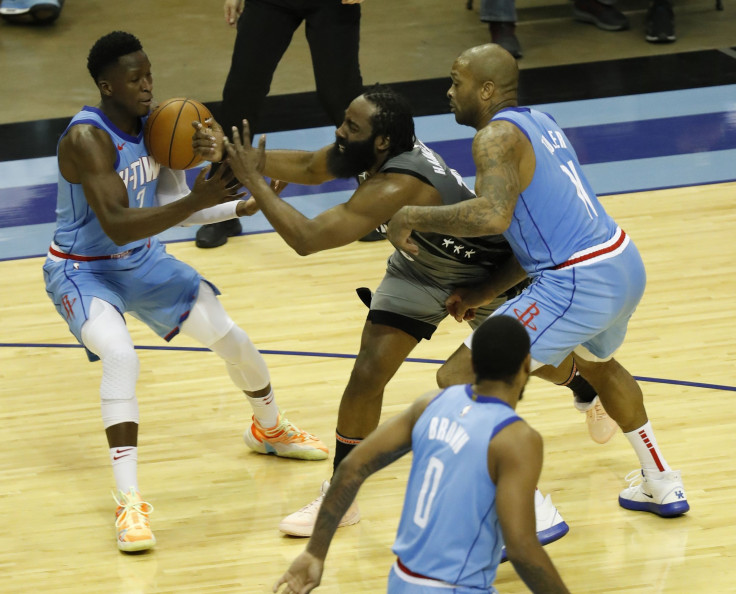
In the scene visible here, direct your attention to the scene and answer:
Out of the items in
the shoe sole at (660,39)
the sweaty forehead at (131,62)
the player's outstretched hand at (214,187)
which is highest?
the sweaty forehead at (131,62)

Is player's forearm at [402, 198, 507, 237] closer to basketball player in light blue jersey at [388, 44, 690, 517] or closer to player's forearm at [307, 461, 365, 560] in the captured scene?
basketball player in light blue jersey at [388, 44, 690, 517]

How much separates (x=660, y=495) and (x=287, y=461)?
1.45m

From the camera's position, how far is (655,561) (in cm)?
366

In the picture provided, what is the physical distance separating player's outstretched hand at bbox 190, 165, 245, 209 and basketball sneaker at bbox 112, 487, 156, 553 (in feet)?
3.42

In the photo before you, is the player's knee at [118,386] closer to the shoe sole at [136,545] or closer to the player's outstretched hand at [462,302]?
the shoe sole at [136,545]

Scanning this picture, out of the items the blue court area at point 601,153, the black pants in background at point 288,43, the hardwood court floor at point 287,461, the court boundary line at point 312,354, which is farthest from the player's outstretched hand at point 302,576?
the blue court area at point 601,153

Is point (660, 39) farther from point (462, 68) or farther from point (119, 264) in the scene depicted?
point (119, 264)

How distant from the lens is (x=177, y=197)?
4.38 m

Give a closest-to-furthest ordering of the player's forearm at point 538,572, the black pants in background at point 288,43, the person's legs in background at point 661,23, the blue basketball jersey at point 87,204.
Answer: the player's forearm at point 538,572
the blue basketball jersey at point 87,204
the black pants in background at point 288,43
the person's legs in background at point 661,23

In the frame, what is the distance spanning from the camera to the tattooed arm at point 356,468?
2.66 m

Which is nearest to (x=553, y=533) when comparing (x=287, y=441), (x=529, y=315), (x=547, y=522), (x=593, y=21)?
(x=547, y=522)

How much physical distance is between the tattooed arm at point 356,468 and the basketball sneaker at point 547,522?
1.20m

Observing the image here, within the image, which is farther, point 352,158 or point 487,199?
point 352,158

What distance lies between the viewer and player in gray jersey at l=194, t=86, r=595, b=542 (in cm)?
367
